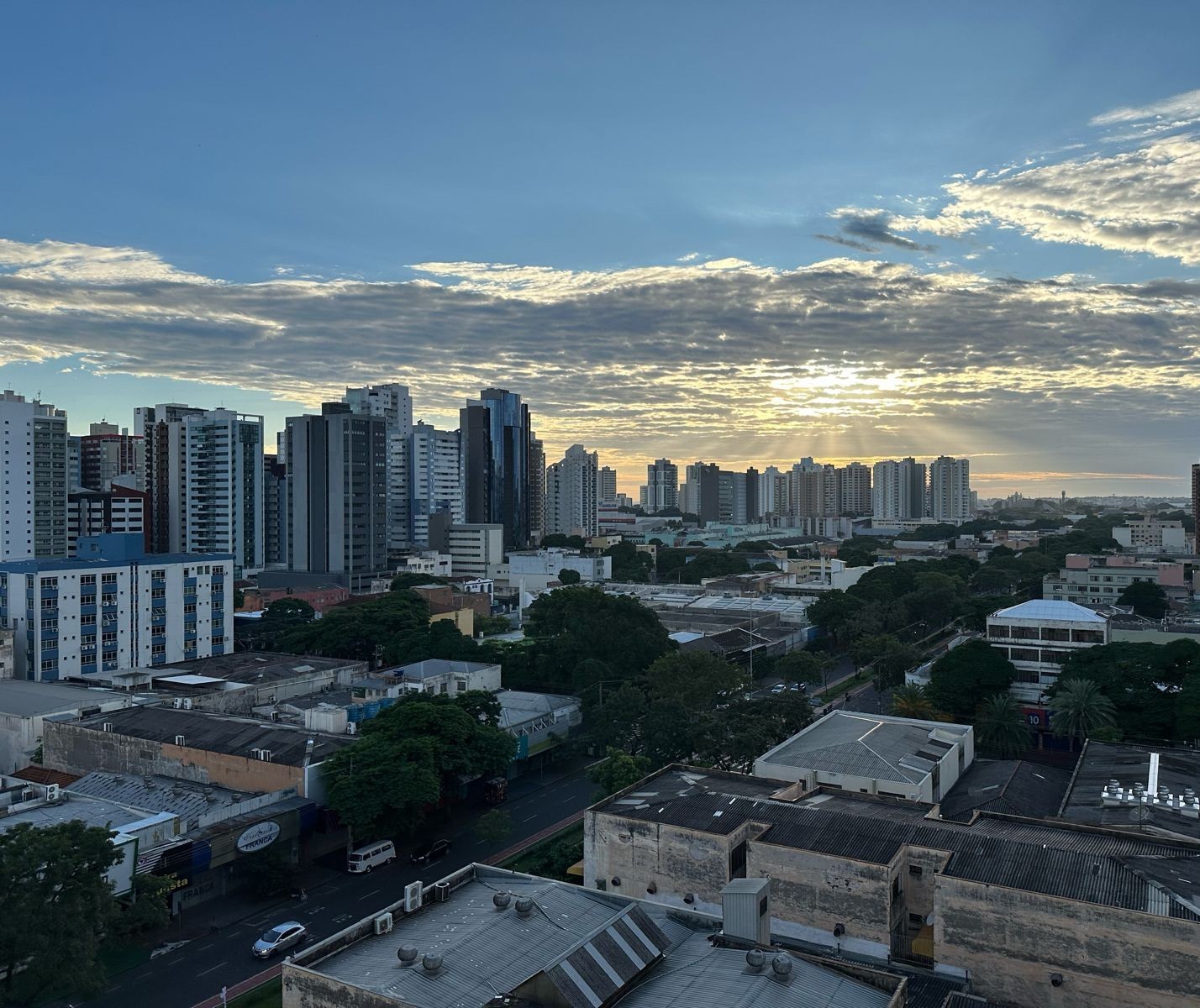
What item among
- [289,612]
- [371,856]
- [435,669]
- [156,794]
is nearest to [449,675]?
[435,669]

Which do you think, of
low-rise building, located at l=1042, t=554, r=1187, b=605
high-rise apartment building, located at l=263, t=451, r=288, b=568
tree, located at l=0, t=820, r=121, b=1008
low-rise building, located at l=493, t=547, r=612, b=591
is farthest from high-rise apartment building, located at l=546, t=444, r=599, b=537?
tree, located at l=0, t=820, r=121, b=1008

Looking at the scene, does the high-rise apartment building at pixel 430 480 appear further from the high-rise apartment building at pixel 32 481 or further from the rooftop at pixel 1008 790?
the rooftop at pixel 1008 790

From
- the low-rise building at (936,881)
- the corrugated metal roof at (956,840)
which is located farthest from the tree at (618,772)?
the corrugated metal roof at (956,840)

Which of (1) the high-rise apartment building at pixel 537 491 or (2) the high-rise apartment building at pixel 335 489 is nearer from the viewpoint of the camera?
(2) the high-rise apartment building at pixel 335 489

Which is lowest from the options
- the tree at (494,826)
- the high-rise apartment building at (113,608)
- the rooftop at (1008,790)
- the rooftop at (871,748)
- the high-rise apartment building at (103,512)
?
the tree at (494,826)

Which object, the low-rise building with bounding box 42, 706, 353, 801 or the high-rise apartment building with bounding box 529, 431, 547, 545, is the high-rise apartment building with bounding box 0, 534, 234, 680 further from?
the high-rise apartment building with bounding box 529, 431, 547, 545

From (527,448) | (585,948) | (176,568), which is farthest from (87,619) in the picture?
(527,448)

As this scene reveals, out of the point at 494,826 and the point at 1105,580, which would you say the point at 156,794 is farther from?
the point at 1105,580
